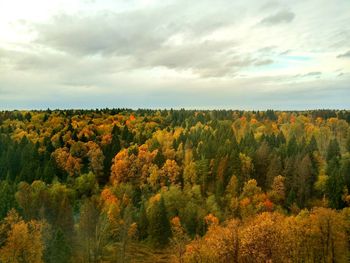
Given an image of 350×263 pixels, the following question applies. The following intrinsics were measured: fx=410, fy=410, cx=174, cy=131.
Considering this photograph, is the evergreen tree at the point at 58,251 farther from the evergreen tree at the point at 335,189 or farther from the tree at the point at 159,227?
the evergreen tree at the point at 335,189

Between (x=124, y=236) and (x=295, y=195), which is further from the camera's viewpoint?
(x=295, y=195)

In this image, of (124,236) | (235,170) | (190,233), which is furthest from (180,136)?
(124,236)

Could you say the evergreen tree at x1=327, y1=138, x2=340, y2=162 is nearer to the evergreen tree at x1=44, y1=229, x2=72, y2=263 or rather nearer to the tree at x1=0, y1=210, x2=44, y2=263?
the evergreen tree at x1=44, y1=229, x2=72, y2=263

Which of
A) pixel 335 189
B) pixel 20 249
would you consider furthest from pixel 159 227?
pixel 335 189

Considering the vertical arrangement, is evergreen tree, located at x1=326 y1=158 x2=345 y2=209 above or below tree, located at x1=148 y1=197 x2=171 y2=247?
above

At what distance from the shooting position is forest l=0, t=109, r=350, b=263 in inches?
2576

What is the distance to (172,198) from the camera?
373 ft

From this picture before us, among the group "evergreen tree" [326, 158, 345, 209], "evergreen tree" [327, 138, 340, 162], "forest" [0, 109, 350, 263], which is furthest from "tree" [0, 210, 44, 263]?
"evergreen tree" [327, 138, 340, 162]

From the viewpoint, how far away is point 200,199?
12075 cm

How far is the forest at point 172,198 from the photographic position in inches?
2576

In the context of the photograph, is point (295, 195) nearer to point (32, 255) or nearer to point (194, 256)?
point (194, 256)

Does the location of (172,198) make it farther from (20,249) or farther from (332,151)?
(332,151)

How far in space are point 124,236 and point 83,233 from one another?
7.92 metres

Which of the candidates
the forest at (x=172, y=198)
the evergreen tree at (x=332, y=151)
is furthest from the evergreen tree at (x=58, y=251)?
the evergreen tree at (x=332, y=151)
